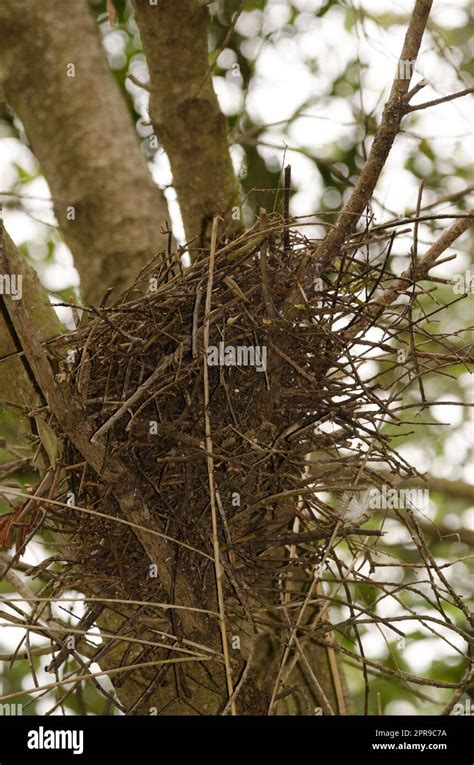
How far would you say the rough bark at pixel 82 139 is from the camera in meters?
2.91

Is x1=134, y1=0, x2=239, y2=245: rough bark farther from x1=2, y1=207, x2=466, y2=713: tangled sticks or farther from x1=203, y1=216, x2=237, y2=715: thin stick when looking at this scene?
x1=203, y1=216, x2=237, y2=715: thin stick

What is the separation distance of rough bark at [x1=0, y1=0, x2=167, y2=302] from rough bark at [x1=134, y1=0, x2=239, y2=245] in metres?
0.17

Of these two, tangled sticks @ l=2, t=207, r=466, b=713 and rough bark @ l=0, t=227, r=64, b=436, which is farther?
rough bark @ l=0, t=227, r=64, b=436

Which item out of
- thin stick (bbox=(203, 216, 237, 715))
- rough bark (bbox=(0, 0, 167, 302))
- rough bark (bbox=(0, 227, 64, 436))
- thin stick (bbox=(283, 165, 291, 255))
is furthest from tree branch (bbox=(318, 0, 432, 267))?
rough bark (bbox=(0, 0, 167, 302))

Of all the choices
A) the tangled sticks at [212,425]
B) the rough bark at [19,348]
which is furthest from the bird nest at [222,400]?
the rough bark at [19,348]

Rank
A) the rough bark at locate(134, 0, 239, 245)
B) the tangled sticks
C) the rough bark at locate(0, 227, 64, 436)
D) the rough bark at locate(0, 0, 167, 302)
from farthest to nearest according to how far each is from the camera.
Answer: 1. the rough bark at locate(0, 0, 167, 302)
2. the rough bark at locate(134, 0, 239, 245)
3. the rough bark at locate(0, 227, 64, 436)
4. the tangled sticks

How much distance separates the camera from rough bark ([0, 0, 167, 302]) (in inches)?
115

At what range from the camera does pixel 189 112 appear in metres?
2.80

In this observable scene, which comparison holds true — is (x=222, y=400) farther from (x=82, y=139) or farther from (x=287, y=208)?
(x=82, y=139)

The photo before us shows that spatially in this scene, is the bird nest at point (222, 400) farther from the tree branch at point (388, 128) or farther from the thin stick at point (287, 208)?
the tree branch at point (388, 128)

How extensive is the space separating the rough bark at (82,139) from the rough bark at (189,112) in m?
0.17

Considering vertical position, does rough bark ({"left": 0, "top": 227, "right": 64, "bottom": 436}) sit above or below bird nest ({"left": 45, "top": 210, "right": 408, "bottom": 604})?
above
